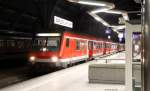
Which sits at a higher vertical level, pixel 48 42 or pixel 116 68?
pixel 48 42

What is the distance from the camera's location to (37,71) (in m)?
16.5

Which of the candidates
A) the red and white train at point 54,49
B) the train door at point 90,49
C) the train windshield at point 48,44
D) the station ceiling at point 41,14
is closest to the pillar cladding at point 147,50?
the red and white train at point 54,49

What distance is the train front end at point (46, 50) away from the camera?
625 inches

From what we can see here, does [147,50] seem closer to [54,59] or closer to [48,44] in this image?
[54,59]

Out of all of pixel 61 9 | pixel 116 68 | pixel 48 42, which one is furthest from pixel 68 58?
pixel 61 9

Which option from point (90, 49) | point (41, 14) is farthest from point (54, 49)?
point (90, 49)

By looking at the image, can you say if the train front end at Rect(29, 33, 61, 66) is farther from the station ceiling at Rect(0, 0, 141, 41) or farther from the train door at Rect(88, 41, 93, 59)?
the train door at Rect(88, 41, 93, 59)

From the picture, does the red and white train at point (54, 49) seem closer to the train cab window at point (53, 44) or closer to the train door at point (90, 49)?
the train cab window at point (53, 44)

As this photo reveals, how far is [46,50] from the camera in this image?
53.5ft

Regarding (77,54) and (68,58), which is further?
(77,54)

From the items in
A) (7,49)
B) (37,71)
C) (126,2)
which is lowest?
(37,71)

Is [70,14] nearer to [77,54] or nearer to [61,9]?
[61,9]

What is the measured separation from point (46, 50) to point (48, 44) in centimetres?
44

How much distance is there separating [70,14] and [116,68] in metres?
22.5
